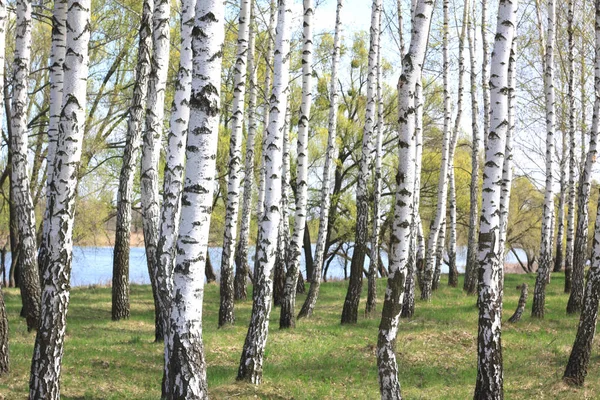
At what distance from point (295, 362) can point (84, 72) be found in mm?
6052

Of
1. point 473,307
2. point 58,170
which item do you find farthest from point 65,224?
point 473,307

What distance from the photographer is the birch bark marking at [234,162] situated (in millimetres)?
12305

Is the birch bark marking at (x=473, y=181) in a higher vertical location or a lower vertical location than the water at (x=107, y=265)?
higher

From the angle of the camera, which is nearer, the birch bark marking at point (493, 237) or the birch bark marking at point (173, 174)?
the birch bark marking at point (493, 237)

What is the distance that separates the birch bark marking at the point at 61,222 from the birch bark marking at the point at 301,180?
5.52 metres

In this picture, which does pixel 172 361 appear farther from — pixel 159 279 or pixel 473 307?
pixel 473 307

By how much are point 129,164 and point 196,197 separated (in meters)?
7.45

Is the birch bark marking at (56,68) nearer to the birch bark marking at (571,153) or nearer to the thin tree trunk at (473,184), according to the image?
the birch bark marking at (571,153)

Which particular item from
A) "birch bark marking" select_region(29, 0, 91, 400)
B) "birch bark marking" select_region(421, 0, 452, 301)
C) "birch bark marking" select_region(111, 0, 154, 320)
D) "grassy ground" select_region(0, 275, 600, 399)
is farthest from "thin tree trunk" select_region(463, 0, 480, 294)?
"birch bark marking" select_region(29, 0, 91, 400)

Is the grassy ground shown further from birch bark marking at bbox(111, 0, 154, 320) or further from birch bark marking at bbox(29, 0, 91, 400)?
birch bark marking at bbox(29, 0, 91, 400)

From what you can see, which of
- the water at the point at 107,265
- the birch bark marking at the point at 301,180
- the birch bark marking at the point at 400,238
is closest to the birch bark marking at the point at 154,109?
the birch bark marking at the point at 301,180

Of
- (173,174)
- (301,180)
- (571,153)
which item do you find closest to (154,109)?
(173,174)

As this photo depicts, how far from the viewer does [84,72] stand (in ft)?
22.5

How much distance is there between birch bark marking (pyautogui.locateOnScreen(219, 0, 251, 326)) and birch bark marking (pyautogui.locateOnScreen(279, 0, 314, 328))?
50.6 inches
